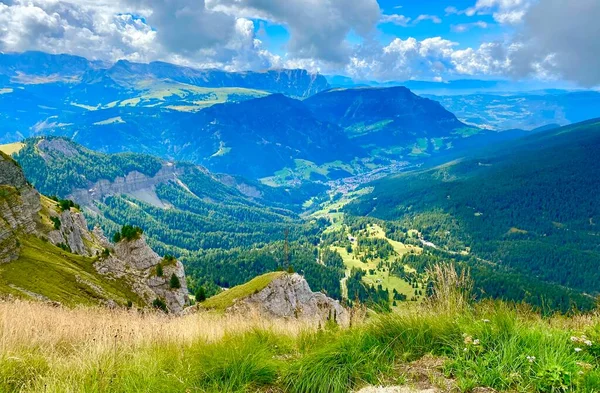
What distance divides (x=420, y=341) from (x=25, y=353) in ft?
24.8

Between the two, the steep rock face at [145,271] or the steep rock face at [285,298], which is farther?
the steep rock face at [285,298]

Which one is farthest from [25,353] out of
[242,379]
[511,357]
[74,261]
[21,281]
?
[74,261]

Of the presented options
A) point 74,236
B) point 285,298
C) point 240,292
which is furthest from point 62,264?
point 74,236

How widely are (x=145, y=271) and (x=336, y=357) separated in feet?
174

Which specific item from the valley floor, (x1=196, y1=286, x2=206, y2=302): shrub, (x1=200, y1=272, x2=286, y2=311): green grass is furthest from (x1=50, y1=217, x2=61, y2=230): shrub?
the valley floor

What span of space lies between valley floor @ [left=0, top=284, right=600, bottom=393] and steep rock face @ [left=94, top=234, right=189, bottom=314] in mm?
38033

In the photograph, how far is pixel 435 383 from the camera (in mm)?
6199

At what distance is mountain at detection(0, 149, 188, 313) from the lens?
32.7 m

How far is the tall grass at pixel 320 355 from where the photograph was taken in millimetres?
5828

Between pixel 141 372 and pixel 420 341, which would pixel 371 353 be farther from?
pixel 141 372

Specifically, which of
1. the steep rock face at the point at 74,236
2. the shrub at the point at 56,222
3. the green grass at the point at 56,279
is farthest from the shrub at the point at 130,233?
the green grass at the point at 56,279

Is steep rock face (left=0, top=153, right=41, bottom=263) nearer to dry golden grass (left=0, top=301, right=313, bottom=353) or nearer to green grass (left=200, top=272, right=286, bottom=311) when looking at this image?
green grass (left=200, top=272, right=286, bottom=311)

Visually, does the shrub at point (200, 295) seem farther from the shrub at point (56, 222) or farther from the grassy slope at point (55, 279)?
the shrub at point (56, 222)

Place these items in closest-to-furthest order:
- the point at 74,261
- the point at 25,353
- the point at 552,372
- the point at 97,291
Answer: the point at 552,372 < the point at 25,353 < the point at 97,291 < the point at 74,261
